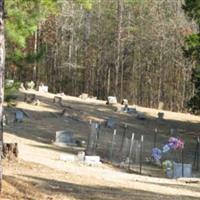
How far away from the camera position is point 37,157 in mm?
19000

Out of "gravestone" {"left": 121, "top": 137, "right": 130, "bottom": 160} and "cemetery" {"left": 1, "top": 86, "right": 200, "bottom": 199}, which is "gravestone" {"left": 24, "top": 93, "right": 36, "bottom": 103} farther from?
"gravestone" {"left": 121, "top": 137, "right": 130, "bottom": 160}

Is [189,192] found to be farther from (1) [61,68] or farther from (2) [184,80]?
(1) [61,68]

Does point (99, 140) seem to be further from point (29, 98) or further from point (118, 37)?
point (118, 37)

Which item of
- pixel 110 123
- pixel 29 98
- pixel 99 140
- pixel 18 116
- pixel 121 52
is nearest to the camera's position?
pixel 99 140

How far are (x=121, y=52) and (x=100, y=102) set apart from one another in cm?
1107

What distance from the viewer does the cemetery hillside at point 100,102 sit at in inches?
503

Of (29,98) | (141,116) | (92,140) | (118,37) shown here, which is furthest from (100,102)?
(92,140)

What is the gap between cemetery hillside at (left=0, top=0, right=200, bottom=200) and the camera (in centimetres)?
1277

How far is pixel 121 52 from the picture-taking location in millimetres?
49719

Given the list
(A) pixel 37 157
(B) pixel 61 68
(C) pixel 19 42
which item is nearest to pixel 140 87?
(B) pixel 61 68

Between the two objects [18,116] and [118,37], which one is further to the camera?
[118,37]

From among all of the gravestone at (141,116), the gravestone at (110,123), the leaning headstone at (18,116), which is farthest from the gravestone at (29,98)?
the gravestone at (141,116)

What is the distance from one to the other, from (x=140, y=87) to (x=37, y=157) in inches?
1199

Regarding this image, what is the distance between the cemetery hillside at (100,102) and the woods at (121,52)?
8 centimetres
